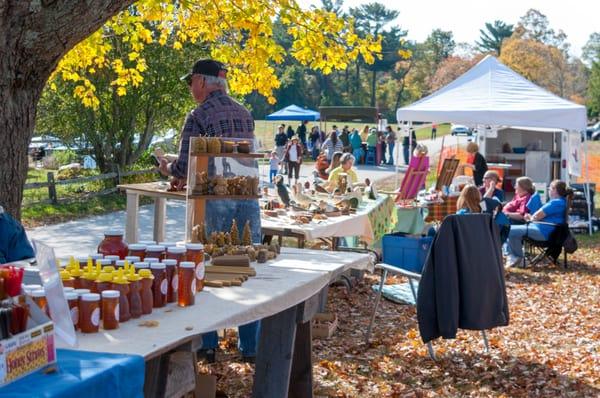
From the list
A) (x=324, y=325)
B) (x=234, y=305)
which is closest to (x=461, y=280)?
(x=324, y=325)

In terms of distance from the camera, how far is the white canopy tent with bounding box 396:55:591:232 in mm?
13344

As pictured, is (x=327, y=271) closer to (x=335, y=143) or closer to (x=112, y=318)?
(x=112, y=318)

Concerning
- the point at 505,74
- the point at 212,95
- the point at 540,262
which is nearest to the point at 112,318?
the point at 212,95

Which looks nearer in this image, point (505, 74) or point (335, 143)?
point (505, 74)

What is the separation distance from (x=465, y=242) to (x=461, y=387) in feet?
3.08

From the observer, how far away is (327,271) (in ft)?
14.7

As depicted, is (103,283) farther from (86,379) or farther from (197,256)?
(86,379)

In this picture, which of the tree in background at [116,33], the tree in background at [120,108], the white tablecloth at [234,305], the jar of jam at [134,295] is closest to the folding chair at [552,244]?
the tree in background at [116,33]

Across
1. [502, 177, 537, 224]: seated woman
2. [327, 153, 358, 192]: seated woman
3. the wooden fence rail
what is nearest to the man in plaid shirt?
[327, 153, 358, 192]: seated woman

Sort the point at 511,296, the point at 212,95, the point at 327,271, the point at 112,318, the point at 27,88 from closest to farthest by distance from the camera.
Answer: the point at 112,318 → the point at 327,271 → the point at 27,88 → the point at 212,95 → the point at 511,296

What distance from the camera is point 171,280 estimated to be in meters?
3.50

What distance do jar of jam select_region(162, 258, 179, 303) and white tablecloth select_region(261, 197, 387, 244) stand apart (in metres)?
3.93

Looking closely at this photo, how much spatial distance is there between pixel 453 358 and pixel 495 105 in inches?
316

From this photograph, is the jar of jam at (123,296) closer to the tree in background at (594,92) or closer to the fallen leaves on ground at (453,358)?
the fallen leaves on ground at (453,358)
